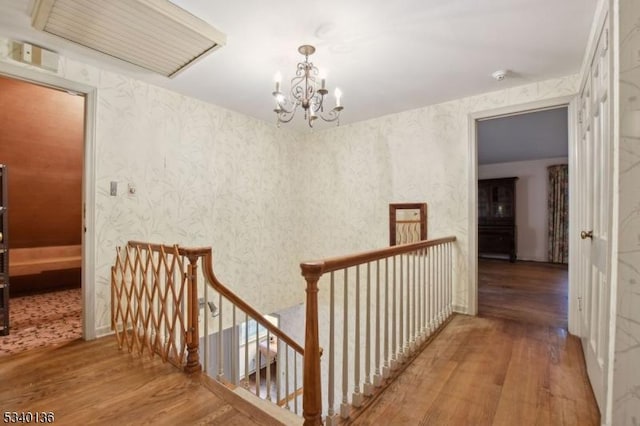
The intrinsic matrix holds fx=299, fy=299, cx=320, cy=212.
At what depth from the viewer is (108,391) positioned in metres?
1.80

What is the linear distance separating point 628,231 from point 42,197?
18.5 ft

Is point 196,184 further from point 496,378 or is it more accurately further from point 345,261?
point 496,378

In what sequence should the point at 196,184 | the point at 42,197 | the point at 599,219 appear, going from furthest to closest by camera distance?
1. the point at 42,197
2. the point at 196,184
3. the point at 599,219

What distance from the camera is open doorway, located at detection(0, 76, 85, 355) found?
3504 millimetres

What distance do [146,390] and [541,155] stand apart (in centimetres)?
770

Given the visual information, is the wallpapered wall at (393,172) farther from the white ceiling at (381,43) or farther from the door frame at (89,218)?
the door frame at (89,218)

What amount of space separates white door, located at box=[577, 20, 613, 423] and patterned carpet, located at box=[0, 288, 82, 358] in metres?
3.69

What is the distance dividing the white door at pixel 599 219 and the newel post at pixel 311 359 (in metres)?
1.24

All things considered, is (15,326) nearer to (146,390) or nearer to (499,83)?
(146,390)

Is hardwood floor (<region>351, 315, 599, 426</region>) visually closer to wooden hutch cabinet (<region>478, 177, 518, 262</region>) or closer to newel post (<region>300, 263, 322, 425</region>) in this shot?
newel post (<region>300, 263, 322, 425</region>)

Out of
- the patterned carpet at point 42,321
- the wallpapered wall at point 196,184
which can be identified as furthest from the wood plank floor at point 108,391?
the wallpapered wall at point 196,184

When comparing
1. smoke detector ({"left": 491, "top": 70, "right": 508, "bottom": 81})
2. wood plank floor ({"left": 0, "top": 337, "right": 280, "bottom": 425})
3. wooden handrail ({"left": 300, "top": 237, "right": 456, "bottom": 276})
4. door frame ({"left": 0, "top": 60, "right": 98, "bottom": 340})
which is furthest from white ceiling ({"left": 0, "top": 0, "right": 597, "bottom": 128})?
wood plank floor ({"left": 0, "top": 337, "right": 280, "bottom": 425})

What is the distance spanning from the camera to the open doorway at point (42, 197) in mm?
3504

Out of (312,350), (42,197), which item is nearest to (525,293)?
(312,350)
